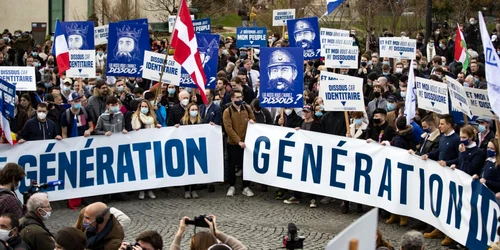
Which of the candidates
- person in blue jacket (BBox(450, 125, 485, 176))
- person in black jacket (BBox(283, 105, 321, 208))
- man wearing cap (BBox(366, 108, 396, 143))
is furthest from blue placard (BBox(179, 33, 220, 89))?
person in blue jacket (BBox(450, 125, 485, 176))

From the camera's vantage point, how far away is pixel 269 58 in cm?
1565

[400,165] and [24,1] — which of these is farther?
[24,1]

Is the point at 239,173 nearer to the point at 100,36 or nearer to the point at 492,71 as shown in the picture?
the point at 492,71

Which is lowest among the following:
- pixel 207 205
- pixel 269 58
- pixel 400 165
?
pixel 207 205

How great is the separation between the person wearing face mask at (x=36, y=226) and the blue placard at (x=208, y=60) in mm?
8165

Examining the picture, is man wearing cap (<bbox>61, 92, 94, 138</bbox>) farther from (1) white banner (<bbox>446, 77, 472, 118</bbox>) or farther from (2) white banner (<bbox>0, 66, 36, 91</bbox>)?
(1) white banner (<bbox>446, 77, 472, 118</bbox>)

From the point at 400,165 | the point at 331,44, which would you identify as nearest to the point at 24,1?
the point at 331,44

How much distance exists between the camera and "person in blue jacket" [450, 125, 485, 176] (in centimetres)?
1207

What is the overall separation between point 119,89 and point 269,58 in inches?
139

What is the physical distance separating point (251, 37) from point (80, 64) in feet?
21.6

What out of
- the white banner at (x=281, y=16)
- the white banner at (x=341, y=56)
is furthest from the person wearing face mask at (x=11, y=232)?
the white banner at (x=281, y=16)

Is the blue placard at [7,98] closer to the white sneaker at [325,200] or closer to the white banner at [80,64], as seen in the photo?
the white banner at [80,64]

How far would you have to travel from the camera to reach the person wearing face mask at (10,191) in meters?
A: 9.38

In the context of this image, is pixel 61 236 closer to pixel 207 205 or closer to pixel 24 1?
pixel 207 205
